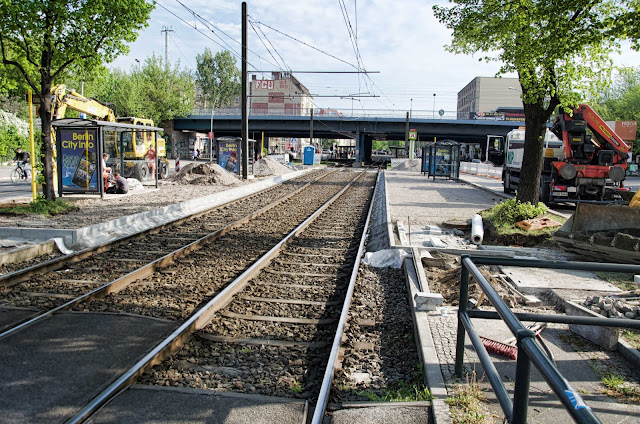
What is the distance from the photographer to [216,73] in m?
94.6

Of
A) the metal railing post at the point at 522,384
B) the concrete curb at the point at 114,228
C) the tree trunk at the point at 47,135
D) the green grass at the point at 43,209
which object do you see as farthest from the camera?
the tree trunk at the point at 47,135

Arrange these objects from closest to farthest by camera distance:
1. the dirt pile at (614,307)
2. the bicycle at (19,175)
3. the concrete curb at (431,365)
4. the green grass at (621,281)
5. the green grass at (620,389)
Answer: the concrete curb at (431,365)
the green grass at (620,389)
the dirt pile at (614,307)
the green grass at (621,281)
the bicycle at (19,175)

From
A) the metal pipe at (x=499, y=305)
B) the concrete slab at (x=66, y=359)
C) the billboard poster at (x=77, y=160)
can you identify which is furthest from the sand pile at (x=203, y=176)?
the metal pipe at (x=499, y=305)

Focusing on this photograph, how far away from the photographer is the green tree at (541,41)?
10.6 metres

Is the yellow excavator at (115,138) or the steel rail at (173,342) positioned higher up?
the yellow excavator at (115,138)

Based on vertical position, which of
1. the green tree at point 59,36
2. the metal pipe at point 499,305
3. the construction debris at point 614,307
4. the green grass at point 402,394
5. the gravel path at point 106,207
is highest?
the green tree at point 59,36

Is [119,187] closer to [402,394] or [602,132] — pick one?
[402,394]

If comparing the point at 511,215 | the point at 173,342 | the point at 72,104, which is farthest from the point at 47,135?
the point at 511,215

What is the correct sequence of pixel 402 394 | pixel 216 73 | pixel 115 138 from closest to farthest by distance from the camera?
pixel 402 394, pixel 115 138, pixel 216 73

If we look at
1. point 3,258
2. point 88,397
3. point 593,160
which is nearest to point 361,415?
point 88,397

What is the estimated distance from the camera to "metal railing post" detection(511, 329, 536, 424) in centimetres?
227

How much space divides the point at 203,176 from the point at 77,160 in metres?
9.04

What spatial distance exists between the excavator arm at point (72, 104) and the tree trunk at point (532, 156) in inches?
570

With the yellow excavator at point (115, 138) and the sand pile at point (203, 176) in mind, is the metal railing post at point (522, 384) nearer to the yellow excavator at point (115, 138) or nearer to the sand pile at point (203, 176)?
the yellow excavator at point (115, 138)
